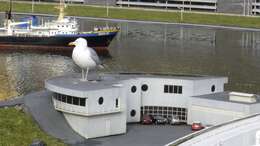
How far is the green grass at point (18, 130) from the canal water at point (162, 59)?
47.9ft

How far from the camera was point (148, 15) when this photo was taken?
136m

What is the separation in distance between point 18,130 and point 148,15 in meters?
108

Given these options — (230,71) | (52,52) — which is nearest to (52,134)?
(230,71)

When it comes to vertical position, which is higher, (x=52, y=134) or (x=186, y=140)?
(x=186, y=140)

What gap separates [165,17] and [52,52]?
53.7m

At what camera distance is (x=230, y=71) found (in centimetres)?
6531

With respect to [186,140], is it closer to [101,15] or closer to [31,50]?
[31,50]

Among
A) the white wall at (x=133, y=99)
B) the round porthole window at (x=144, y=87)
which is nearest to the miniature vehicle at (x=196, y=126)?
the white wall at (x=133, y=99)

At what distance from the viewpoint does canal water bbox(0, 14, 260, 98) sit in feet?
184

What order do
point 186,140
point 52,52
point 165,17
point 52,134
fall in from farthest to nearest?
point 165,17
point 52,52
point 52,134
point 186,140

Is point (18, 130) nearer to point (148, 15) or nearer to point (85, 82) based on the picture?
point (85, 82)

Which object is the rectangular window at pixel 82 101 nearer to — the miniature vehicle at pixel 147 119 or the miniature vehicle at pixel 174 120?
the miniature vehicle at pixel 147 119

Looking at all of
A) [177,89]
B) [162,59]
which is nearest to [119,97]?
[177,89]

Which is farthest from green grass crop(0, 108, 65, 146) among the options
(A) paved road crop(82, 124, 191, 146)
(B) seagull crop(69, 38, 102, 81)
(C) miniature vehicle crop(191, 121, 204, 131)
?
A: (C) miniature vehicle crop(191, 121, 204, 131)
